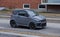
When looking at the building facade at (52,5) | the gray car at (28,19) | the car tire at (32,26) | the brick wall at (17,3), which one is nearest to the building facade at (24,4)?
the brick wall at (17,3)

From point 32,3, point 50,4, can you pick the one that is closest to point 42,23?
point 50,4

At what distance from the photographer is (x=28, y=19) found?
18219mm

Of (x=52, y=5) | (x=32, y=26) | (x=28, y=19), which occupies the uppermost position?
(x=28, y=19)

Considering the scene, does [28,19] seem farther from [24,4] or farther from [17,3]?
[17,3]

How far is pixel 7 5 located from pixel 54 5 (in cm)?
816

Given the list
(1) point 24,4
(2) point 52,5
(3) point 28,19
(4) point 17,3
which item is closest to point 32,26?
(3) point 28,19

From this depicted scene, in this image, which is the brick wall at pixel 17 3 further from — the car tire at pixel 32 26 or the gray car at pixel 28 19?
the car tire at pixel 32 26

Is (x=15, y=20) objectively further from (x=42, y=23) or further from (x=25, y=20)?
(x=42, y=23)

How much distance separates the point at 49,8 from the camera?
37.7 meters

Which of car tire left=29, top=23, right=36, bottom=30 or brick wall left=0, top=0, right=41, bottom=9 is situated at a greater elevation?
brick wall left=0, top=0, right=41, bottom=9

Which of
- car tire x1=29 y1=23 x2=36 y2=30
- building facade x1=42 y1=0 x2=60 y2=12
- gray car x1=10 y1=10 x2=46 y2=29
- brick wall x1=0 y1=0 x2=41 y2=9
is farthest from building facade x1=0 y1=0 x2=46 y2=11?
car tire x1=29 y1=23 x2=36 y2=30

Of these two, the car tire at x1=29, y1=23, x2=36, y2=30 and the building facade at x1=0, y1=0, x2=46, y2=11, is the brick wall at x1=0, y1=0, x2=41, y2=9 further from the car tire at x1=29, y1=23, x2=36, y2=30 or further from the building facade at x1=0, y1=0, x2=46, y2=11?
the car tire at x1=29, y1=23, x2=36, y2=30

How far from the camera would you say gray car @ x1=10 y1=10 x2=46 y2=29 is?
17736 mm

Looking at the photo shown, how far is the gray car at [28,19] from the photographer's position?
58.2ft
